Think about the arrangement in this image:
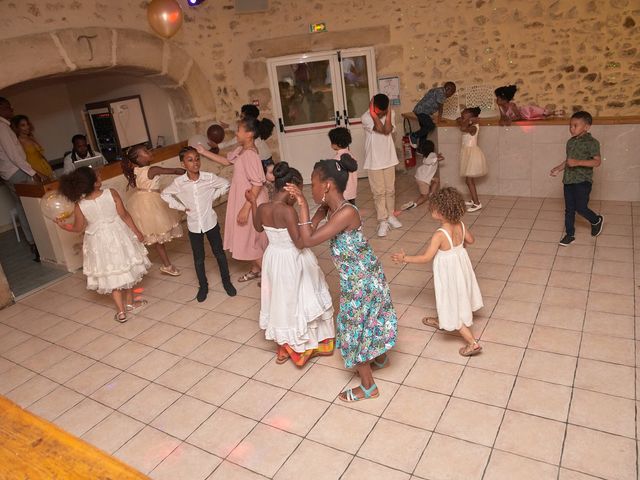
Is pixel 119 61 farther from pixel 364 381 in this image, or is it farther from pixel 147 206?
pixel 364 381

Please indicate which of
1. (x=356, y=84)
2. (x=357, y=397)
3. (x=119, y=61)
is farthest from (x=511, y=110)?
(x=119, y=61)

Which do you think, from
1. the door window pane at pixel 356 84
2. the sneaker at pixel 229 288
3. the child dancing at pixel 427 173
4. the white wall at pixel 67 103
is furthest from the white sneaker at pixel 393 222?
the white wall at pixel 67 103

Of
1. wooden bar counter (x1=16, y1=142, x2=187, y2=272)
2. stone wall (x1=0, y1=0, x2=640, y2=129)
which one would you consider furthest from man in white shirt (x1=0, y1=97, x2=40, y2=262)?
stone wall (x1=0, y1=0, x2=640, y2=129)

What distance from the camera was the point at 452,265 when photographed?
3.43 meters

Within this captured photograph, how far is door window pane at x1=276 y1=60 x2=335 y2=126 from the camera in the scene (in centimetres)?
792

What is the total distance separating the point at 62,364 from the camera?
4.09 m

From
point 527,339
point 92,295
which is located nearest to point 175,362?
point 92,295

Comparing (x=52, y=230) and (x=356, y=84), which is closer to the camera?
(x=52, y=230)

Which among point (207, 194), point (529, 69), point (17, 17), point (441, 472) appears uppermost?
point (17, 17)

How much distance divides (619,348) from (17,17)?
6277 millimetres

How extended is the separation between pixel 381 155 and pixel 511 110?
198 cm

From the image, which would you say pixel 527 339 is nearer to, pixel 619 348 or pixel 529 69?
pixel 619 348

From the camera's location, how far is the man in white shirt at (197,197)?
4477 millimetres

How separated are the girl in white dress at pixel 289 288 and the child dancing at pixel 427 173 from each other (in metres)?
3.29
